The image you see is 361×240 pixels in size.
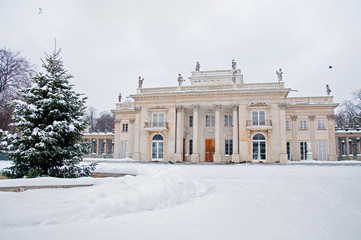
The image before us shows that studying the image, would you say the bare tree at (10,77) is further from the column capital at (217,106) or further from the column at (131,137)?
the column capital at (217,106)

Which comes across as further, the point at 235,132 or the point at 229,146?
the point at 229,146

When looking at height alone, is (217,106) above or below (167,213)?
above

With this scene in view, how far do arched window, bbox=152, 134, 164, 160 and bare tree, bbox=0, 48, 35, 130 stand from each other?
14135 mm

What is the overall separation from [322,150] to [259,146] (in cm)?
936

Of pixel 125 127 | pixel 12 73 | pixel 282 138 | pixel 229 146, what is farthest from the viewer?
pixel 125 127

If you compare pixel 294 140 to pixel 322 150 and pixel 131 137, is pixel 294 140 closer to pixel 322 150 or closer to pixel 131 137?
pixel 322 150

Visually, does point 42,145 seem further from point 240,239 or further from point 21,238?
point 240,239

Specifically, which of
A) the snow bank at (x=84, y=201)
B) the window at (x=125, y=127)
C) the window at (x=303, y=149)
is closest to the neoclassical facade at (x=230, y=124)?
the window at (x=303, y=149)

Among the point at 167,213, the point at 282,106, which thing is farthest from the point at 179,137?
A: the point at 167,213

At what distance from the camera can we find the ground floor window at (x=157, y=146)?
30.3 meters

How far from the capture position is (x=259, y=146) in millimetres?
27703

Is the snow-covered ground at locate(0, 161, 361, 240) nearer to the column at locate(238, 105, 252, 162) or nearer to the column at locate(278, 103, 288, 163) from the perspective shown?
the column at locate(278, 103, 288, 163)

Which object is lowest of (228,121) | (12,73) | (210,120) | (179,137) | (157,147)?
(157,147)

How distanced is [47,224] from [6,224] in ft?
2.09
